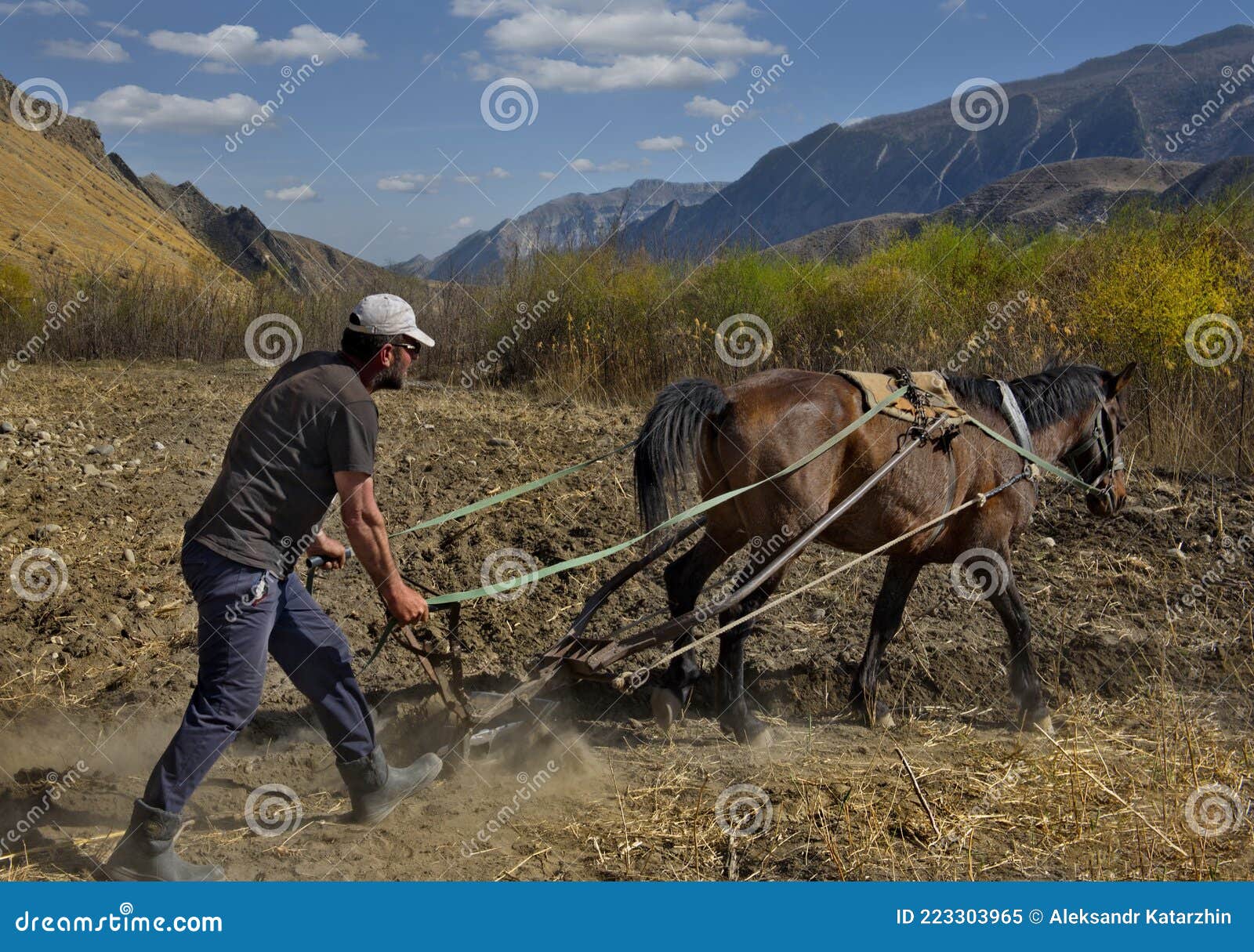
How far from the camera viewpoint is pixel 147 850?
10.9 feet

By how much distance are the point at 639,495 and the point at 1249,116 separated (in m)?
107

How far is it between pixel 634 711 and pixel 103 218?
148 ft

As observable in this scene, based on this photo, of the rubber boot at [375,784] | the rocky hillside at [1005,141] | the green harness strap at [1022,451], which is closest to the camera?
the rubber boot at [375,784]

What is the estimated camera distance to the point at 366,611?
616cm

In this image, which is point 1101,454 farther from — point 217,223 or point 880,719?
point 217,223

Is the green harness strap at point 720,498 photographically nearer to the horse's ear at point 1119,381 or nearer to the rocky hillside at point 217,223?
the horse's ear at point 1119,381

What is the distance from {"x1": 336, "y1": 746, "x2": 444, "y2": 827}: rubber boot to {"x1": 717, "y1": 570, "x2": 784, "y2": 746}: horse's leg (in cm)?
165

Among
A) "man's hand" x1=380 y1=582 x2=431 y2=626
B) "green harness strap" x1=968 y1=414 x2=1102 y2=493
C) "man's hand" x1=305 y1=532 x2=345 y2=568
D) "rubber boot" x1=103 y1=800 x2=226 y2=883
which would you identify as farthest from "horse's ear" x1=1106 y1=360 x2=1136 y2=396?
"rubber boot" x1=103 y1=800 x2=226 y2=883

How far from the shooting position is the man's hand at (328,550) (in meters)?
3.91

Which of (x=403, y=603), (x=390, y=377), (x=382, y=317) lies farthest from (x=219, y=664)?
(x=382, y=317)

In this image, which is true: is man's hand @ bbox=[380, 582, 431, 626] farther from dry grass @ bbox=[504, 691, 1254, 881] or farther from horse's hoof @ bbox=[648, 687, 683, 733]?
horse's hoof @ bbox=[648, 687, 683, 733]

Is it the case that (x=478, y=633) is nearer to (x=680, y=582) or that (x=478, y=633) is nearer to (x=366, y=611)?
(x=366, y=611)

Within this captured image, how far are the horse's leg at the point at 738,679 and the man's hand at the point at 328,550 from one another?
195cm

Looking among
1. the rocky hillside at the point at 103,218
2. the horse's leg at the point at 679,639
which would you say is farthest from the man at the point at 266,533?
the rocky hillside at the point at 103,218
